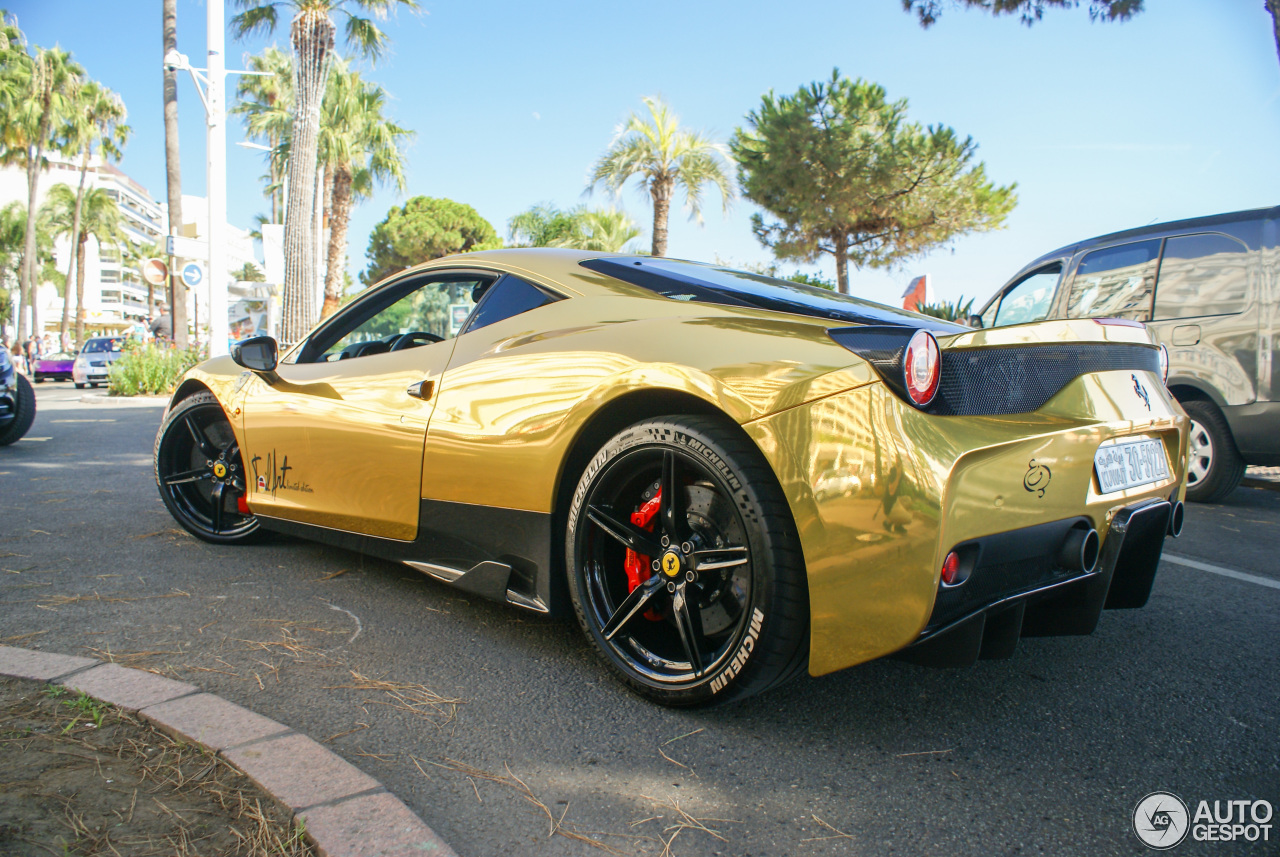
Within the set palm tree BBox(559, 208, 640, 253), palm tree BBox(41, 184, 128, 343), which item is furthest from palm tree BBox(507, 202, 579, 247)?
palm tree BBox(41, 184, 128, 343)

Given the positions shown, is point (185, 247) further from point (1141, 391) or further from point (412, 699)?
point (1141, 391)

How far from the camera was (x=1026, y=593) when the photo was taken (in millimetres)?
1810

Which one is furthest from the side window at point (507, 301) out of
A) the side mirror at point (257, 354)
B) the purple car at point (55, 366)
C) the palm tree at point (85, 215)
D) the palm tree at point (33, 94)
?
the palm tree at point (85, 215)

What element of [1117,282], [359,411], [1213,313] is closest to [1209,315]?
[1213,313]

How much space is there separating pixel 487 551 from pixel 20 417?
7273mm

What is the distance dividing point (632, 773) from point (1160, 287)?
17.8ft

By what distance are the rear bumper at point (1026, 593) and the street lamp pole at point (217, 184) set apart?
15.3 meters

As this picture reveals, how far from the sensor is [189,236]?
1479cm

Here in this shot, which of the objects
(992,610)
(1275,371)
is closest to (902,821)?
(992,610)

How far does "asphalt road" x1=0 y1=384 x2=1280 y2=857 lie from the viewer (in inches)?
63.0

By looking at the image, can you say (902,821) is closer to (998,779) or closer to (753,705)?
(998,779)

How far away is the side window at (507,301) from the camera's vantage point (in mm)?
2516

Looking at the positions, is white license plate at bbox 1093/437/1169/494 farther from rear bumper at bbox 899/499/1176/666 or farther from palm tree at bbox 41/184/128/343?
palm tree at bbox 41/184/128/343

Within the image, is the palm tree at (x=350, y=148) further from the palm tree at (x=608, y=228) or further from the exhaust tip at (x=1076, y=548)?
the exhaust tip at (x=1076, y=548)
